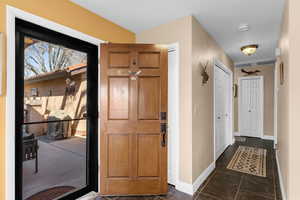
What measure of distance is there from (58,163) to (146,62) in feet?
5.96

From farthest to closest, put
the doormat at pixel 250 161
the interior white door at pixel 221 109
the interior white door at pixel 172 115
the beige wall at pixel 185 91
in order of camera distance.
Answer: the interior white door at pixel 221 109 → the doormat at pixel 250 161 → the interior white door at pixel 172 115 → the beige wall at pixel 185 91

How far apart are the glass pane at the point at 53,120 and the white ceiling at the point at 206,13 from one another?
758mm

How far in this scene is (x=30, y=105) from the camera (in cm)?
173

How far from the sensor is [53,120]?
1.93m

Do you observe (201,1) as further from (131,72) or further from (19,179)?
(19,179)

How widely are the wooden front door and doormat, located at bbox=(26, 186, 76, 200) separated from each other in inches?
19.4

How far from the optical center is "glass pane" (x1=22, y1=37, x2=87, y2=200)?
1758 mm

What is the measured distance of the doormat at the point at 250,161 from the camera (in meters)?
2.97

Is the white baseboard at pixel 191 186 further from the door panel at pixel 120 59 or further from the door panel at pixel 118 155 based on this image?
the door panel at pixel 120 59

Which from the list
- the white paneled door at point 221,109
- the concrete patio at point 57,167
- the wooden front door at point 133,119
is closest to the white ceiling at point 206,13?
the wooden front door at point 133,119

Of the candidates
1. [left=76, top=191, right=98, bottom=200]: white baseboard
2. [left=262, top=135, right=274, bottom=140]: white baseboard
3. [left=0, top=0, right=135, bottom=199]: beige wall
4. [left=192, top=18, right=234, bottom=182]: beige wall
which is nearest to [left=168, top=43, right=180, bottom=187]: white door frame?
[left=192, top=18, right=234, bottom=182]: beige wall

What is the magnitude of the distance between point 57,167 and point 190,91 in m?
2.08

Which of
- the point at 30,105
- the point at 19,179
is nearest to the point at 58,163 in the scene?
the point at 19,179

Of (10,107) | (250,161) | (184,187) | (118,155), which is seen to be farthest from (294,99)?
(10,107)
